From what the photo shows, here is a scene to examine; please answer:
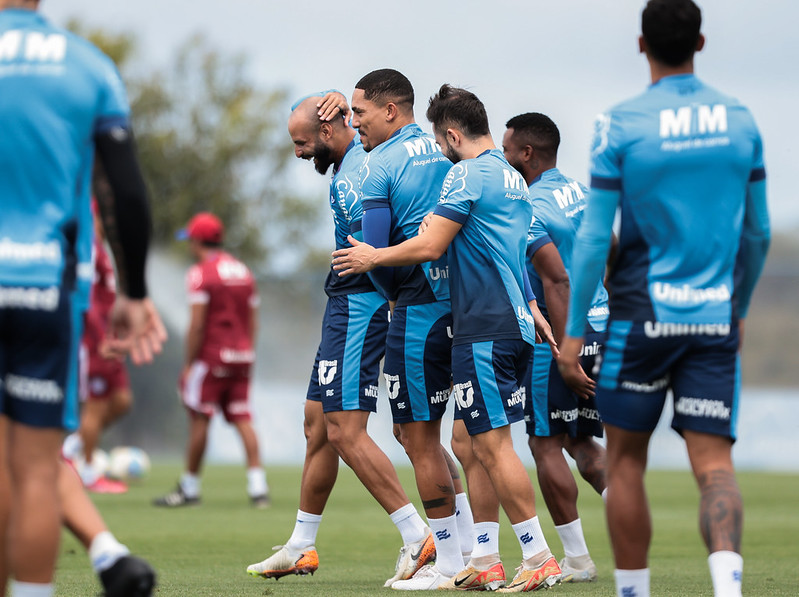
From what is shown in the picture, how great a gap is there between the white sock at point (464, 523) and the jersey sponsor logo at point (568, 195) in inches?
71.5

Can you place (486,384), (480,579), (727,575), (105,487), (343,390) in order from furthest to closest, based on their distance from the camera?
(105,487)
(343,390)
(480,579)
(486,384)
(727,575)

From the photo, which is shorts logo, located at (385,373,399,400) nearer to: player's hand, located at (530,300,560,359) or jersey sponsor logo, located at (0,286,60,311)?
player's hand, located at (530,300,560,359)

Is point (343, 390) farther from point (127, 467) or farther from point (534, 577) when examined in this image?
point (127, 467)

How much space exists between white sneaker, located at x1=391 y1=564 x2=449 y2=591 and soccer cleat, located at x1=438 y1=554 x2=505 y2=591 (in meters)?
0.13

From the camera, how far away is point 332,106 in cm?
682

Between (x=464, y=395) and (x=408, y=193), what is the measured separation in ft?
3.80

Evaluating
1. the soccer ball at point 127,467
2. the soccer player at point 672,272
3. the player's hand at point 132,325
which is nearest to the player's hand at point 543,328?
the soccer player at point 672,272

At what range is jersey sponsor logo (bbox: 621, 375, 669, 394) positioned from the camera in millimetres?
4102

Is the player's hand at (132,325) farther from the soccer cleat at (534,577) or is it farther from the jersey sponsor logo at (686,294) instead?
the soccer cleat at (534,577)

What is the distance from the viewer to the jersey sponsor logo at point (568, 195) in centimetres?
676

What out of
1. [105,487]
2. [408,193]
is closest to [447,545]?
[408,193]

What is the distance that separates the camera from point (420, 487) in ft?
20.1

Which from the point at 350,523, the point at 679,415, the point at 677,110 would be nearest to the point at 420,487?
the point at 679,415

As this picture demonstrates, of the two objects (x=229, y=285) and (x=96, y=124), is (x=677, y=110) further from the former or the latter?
(x=229, y=285)
